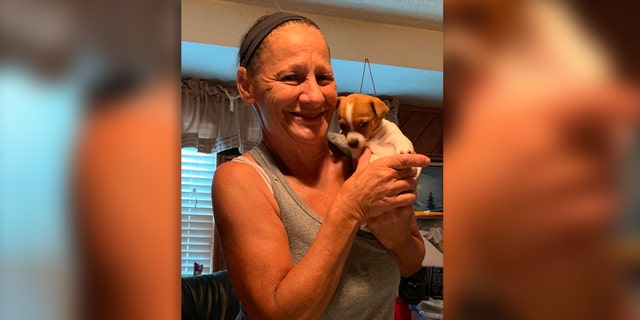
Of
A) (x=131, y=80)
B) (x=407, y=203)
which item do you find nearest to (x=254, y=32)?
(x=407, y=203)

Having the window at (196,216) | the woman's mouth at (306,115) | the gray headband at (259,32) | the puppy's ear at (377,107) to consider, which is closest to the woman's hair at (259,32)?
the gray headband at (259,32)

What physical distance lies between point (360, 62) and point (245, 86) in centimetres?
165

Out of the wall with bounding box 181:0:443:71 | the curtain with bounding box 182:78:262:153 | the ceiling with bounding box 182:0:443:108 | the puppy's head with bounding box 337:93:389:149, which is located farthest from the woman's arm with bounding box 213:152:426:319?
the curtain with bounding box 182:78:262:153

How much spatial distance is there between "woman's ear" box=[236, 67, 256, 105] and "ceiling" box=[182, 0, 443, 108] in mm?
1145

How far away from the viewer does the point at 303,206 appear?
75cm

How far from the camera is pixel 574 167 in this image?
13 cm

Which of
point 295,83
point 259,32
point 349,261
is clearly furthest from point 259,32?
point 349,261

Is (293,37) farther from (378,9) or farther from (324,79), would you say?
(378,9)

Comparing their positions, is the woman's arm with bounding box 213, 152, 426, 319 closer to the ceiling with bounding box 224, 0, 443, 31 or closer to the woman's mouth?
the woman's mouth

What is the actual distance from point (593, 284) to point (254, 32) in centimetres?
69

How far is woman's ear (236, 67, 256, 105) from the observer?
778 mm

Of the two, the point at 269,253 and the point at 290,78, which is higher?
the point at 290,78

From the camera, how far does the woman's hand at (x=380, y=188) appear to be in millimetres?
650

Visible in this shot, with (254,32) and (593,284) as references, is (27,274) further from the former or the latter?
(254,32)
